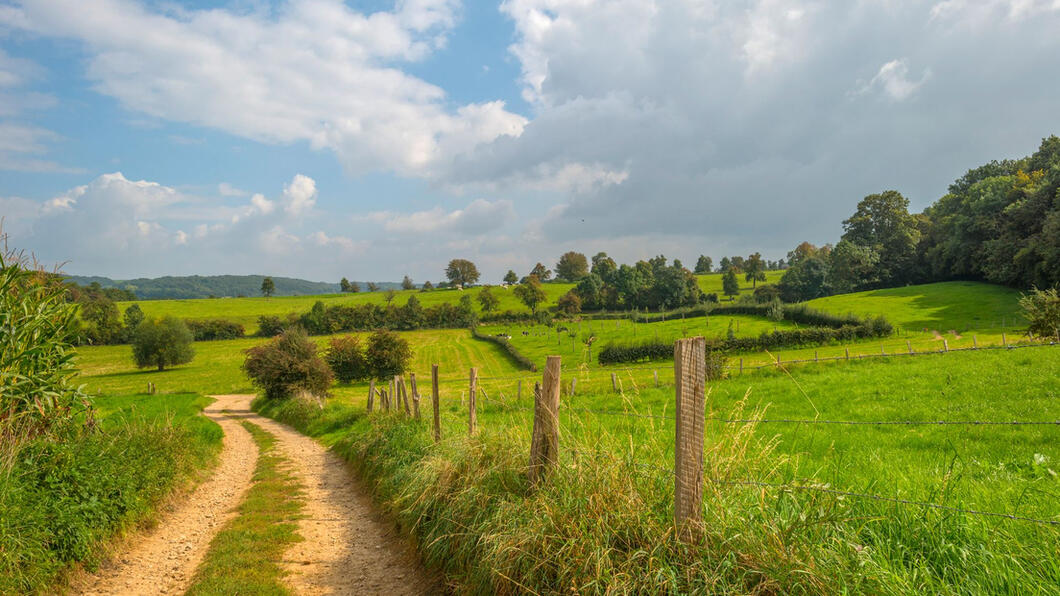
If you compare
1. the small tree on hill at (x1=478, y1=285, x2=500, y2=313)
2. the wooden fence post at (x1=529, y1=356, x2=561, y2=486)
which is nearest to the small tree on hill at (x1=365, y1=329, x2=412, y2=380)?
the wooden fence post at (x1=529, y1=356, x2=561, y2=486)

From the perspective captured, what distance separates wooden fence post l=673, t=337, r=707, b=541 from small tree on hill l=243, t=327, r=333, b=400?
2973 cm

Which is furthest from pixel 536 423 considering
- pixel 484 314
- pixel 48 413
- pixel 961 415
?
pixel 484 314

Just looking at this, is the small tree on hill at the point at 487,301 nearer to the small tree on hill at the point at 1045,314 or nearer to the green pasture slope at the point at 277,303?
the green pasture slope at the point at 277,303

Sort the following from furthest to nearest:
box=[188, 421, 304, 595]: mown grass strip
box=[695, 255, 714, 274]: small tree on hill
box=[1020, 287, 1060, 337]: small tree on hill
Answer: box=[695, 255, 714, 274]: small tree on hill < box=[1020, 287, 1060, 337]: small tree on hill < box=[188, 421, 304, 595]: mown grass strip

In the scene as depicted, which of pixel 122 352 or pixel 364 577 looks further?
pixel 122 352

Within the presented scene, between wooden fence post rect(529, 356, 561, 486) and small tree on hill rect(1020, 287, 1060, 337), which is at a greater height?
wooden fence post rect(529, 356, 561, 486)

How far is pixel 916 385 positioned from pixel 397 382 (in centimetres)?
1653

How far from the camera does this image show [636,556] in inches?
130

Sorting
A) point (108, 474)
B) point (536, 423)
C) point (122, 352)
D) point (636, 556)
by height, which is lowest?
point (122, 352)

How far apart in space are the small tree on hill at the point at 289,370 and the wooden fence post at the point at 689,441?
29.7 m

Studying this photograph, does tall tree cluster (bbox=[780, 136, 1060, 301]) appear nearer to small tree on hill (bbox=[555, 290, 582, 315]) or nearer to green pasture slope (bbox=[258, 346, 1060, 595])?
small tree on hill (bbox=[555, 290, 582, 315])

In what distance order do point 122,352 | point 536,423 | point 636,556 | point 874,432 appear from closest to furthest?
point 636,556
point 536,423
point 874,432
point 122,352

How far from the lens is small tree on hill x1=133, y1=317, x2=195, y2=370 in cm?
6425

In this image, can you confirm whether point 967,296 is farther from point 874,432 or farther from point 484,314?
point 484,314
